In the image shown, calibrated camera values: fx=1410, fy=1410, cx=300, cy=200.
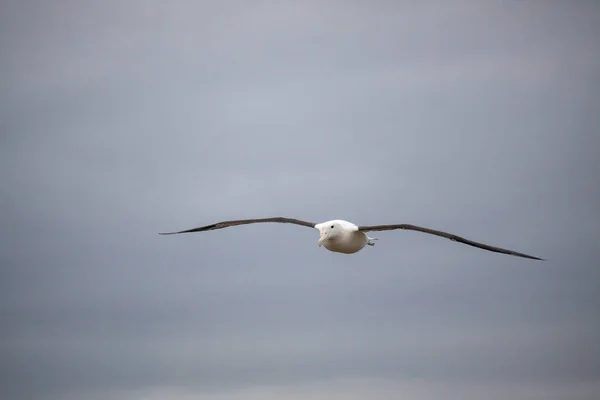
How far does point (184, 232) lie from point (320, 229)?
644cm

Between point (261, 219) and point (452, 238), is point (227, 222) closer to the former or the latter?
point (261, 219)

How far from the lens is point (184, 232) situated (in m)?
55.5

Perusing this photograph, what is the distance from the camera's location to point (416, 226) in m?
49.3

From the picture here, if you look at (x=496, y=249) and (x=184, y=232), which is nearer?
(x=496, y=249)

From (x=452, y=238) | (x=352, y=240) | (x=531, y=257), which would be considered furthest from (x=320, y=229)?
(x=531, y=257)

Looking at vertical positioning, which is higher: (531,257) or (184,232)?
(184,232)

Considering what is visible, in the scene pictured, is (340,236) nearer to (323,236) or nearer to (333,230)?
(333,230)

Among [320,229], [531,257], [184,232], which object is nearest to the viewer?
[531,257]

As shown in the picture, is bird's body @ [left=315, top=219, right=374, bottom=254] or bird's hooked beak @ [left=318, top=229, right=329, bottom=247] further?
bird's body @ [left=315, top=219, right=374, bottom=254]

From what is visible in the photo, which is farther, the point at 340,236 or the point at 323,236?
the point at 340,236

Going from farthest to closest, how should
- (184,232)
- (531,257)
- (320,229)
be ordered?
(184,232), (320,229), (531,257)

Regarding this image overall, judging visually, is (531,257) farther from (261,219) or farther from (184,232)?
(184,232)

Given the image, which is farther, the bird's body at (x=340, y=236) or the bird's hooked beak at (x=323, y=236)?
the bird's body at (x=340, y=236)

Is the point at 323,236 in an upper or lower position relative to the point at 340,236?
lower
